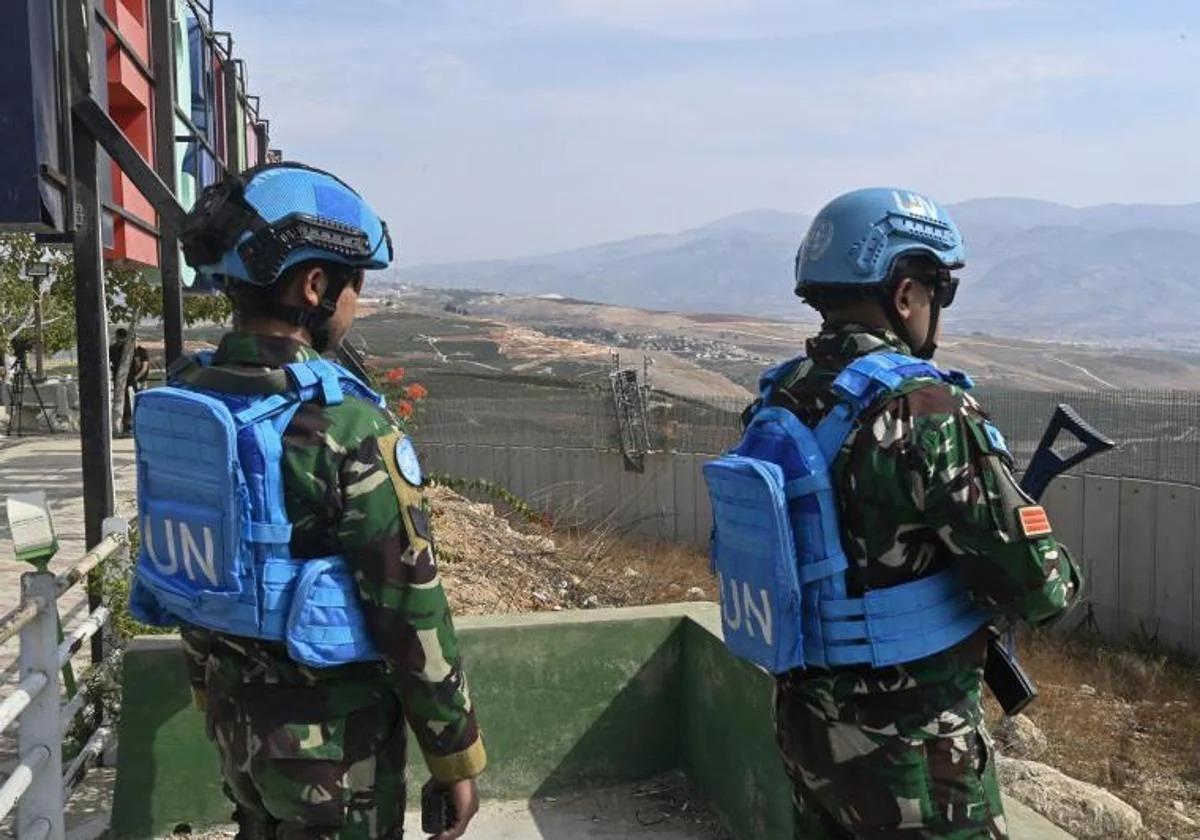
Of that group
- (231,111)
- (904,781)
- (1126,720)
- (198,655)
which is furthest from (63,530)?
(904,781)

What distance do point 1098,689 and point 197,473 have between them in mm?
8446

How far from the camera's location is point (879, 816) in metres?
1.99

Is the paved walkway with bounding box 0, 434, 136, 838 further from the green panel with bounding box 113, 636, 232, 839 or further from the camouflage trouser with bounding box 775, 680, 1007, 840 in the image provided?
the camouflage trouser with bounding box 775, 680, 1007, 840

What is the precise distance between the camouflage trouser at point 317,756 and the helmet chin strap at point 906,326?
3.79 ft

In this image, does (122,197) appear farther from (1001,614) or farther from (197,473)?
(1001,614)

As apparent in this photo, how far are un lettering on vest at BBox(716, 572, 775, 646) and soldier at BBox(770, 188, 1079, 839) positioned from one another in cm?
11

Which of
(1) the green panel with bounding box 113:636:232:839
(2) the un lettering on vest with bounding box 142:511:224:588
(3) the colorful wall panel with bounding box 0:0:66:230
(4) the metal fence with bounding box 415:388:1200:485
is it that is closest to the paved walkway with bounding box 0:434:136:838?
(1) the green panel with bounding box 113:636:232:839

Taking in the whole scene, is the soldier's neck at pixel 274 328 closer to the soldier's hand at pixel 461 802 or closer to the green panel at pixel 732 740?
the soldier's hand at pixel 461 802

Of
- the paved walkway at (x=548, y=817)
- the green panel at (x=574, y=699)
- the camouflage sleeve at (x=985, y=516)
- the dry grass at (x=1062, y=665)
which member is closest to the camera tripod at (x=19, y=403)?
the dry grass at (x=1062, y=665)

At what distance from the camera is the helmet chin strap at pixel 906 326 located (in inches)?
85.7

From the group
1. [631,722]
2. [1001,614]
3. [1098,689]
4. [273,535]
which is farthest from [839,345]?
[1098,689]

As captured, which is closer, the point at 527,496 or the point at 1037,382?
the point at 527,496

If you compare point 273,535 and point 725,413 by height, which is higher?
point 273,535

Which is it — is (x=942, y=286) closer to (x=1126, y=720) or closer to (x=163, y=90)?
(x=163, y=90)
